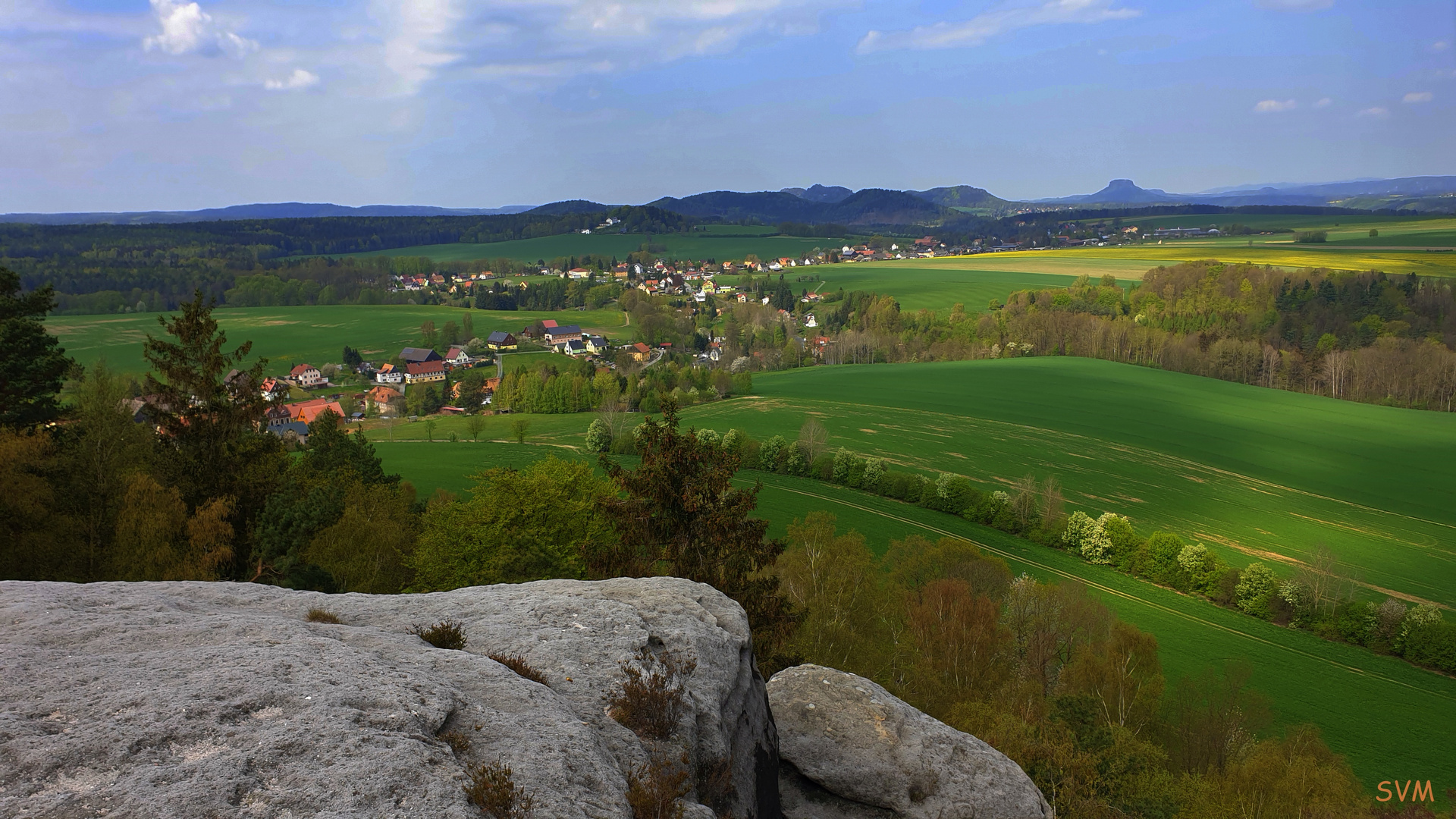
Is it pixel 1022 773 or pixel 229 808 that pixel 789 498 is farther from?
pixel 229 808

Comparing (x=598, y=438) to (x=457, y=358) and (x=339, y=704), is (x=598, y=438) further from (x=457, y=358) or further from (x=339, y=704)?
(x=457, y=358)

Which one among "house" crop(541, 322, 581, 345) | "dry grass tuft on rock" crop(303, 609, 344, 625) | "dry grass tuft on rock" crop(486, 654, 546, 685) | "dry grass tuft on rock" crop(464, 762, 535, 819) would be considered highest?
"dry grass tuft on rock" crop(464, 762, 535, 819)

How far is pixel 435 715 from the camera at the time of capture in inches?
305

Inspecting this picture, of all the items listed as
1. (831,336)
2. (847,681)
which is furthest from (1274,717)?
(831,336)

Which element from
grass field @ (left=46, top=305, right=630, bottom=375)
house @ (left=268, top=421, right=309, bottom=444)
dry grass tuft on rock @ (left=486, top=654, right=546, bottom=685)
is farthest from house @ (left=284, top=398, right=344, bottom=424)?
dry grass tuft on rock @ (left=486, top=654, right=546, bottom=685)

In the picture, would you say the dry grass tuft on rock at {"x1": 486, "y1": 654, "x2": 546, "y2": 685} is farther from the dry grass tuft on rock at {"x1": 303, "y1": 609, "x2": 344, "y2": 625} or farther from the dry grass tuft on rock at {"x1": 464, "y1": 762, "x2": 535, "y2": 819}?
the dry grass tuft on rock at {"x1": 303, "y1": 609, "x2": 344, "y2": 625}

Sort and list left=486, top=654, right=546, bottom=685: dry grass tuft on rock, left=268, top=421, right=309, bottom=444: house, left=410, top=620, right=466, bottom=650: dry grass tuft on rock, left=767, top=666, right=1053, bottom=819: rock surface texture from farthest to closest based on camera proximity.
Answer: left=268, top=421, right=309, bottom=444: house < left=767, top=666, right=1053, bottom=819: rock surface texture < left=410, top=620, right=466, bottom=650: dry grass tuft on rock < left=486, top=654, right=546, bottom=685: dry grass tuft on rock

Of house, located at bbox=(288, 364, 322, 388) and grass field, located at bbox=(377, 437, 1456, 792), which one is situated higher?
house, located at bbox=(288, 364, 322, 388)

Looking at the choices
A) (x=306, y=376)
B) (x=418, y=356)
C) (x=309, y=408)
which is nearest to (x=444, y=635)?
(x=309, y=408)

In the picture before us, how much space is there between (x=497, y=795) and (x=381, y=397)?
107m

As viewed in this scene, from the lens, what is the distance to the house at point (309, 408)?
8891 centimetres

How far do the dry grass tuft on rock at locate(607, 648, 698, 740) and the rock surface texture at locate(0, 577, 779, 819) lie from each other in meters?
0.12

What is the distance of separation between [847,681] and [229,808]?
10976 millimetres

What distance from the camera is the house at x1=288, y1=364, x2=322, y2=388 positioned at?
11150 centimetres
